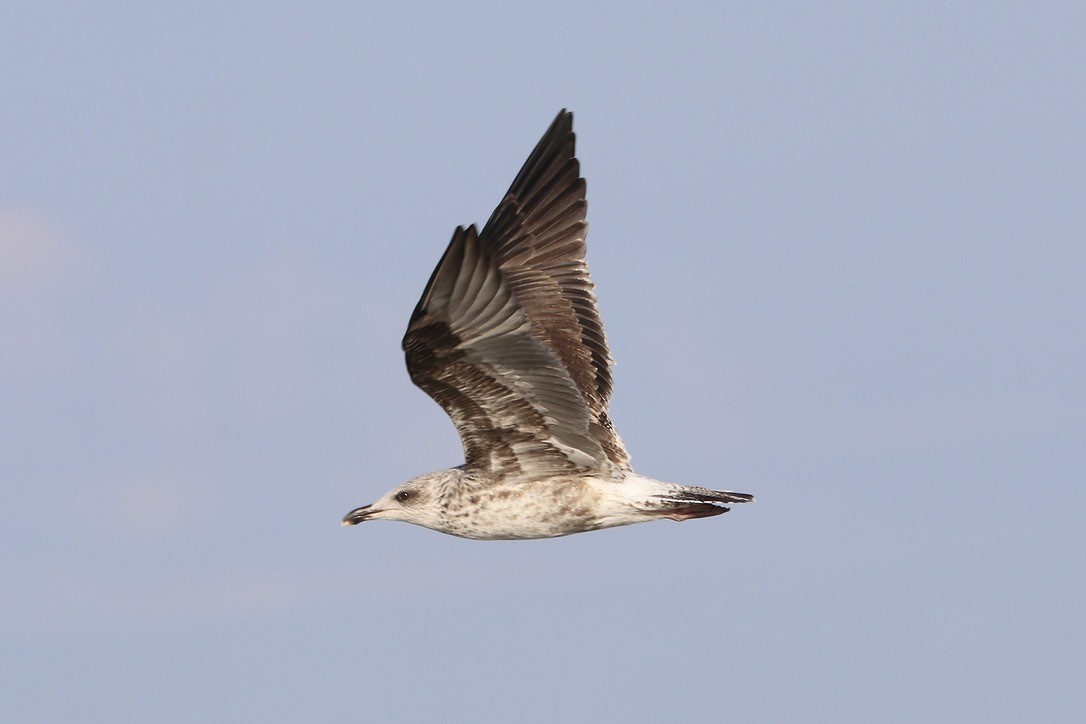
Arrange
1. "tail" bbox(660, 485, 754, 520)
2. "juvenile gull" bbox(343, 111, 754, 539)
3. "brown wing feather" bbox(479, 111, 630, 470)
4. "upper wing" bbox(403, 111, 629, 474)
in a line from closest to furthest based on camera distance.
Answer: "upper wing" bbox(403, 111, 629, 474) → "juvenile gull" bbox(343, 111, 754, 539) → "tail" bbox(660, 485, 754, 520) → "brown wing feather" bbox(479, 111, 630, 470)

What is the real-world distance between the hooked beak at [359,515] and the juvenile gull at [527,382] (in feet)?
0.05

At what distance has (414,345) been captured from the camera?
44.6 feet

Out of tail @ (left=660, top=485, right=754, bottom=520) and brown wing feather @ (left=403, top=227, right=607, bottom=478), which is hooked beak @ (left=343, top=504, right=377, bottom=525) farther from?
tail @ (left=660, top=485, right=754, bottom=520)

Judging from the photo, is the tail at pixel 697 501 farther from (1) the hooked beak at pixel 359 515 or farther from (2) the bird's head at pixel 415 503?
(1) the hooked beak at pixel 359 515

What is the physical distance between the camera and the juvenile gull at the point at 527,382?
1330cm

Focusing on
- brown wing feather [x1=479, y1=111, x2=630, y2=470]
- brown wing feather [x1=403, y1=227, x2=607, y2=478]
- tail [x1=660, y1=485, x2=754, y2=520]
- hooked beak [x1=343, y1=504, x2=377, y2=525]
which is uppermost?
brown wing feather [x1=479, y1=111, x2=630, y2=470]

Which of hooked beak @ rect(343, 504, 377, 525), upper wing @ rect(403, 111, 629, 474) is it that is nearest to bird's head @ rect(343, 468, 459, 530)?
hooked beak @ rect(343, 504, 377, 525)

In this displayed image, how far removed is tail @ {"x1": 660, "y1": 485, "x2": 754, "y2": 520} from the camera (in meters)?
15.5

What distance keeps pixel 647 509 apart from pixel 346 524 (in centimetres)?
329

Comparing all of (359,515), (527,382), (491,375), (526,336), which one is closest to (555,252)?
(359,515)

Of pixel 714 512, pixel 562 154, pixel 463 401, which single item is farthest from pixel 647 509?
pixel 562 154

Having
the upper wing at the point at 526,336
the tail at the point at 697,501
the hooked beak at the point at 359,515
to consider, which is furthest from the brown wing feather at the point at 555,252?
the hooked beak at the point at 359,515

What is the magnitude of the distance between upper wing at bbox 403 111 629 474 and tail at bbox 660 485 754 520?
0.80m

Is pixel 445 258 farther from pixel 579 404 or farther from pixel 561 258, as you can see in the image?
pixel 561 258
